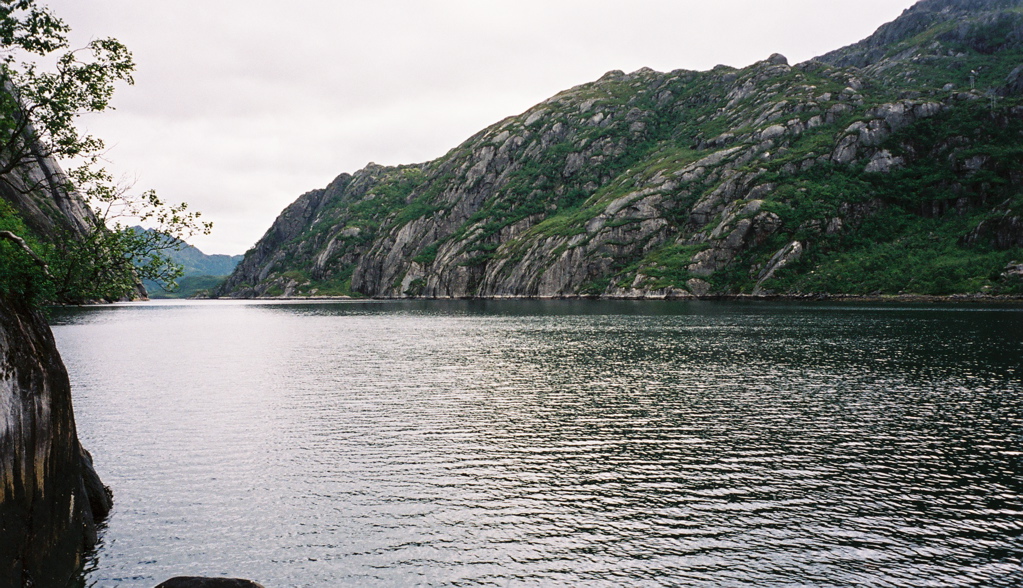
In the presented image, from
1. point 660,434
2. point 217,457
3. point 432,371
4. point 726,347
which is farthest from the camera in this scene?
point 726,347

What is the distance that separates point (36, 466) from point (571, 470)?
2354 cm

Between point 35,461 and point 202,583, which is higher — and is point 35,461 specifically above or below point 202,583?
above

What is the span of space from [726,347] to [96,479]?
7260cm

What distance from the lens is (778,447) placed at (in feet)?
110

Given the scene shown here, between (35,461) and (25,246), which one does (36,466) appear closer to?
(35,461)

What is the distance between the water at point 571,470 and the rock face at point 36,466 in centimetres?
169

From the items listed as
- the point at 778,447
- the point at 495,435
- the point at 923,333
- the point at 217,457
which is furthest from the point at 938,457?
the point at 923,333

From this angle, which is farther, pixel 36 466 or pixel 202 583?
pixel 36 466

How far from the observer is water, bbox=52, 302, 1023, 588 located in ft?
66.2

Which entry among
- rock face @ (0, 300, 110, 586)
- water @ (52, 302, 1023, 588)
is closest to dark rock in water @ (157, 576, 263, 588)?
water @ (52, 302, 1023, 588)

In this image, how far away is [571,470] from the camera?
30.4 meters

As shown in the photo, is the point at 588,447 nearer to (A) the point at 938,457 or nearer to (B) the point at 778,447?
(B) the point at 778,447

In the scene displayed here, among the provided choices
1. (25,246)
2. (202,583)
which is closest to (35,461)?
(25,246)

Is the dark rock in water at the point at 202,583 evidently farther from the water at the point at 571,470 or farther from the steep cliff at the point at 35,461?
the steep cliff at the point at 35,461
